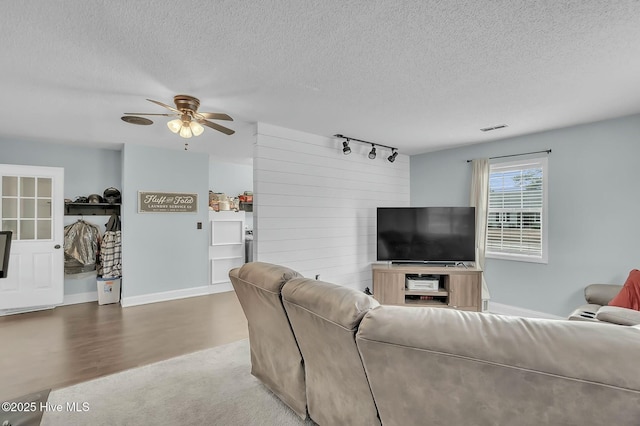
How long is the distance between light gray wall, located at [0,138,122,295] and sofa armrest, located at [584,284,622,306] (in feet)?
21.8

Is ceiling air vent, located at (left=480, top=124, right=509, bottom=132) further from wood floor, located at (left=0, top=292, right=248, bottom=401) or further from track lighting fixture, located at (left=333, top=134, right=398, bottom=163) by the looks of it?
wood floor, located at (left=0, top=292, right=248, bottom=401)

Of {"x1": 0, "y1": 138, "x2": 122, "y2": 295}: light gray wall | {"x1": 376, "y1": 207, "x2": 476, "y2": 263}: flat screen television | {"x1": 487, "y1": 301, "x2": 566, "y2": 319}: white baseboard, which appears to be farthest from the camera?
{"x1": 0, "y1": 138, "x2": 122, "y2": 295}: light gray wall

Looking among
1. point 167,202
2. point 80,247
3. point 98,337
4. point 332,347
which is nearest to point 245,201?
point 167,202

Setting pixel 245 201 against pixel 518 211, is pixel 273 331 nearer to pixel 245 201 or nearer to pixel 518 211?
pixel 518 211

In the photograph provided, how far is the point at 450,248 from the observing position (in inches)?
173

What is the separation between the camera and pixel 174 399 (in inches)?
91.0

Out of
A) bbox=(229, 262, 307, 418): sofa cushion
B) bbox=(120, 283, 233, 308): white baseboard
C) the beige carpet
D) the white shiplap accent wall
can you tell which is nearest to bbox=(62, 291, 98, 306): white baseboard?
bbox=(120, 283, 233, 308): white baseboard

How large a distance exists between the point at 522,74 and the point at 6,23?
135 inches

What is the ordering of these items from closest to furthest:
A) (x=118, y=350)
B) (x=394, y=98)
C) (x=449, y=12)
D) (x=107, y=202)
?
(x=449, y=12) < (x=394, y=98) < (x=118, y=350) < (x=107, y=202)

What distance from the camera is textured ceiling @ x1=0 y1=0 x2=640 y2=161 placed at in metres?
1.68

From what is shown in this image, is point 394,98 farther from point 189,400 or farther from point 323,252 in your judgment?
point 189,400

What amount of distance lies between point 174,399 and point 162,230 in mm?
3236

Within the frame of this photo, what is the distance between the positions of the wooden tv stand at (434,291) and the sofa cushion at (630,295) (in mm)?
1460

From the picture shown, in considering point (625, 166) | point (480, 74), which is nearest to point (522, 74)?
point (480, 74)
